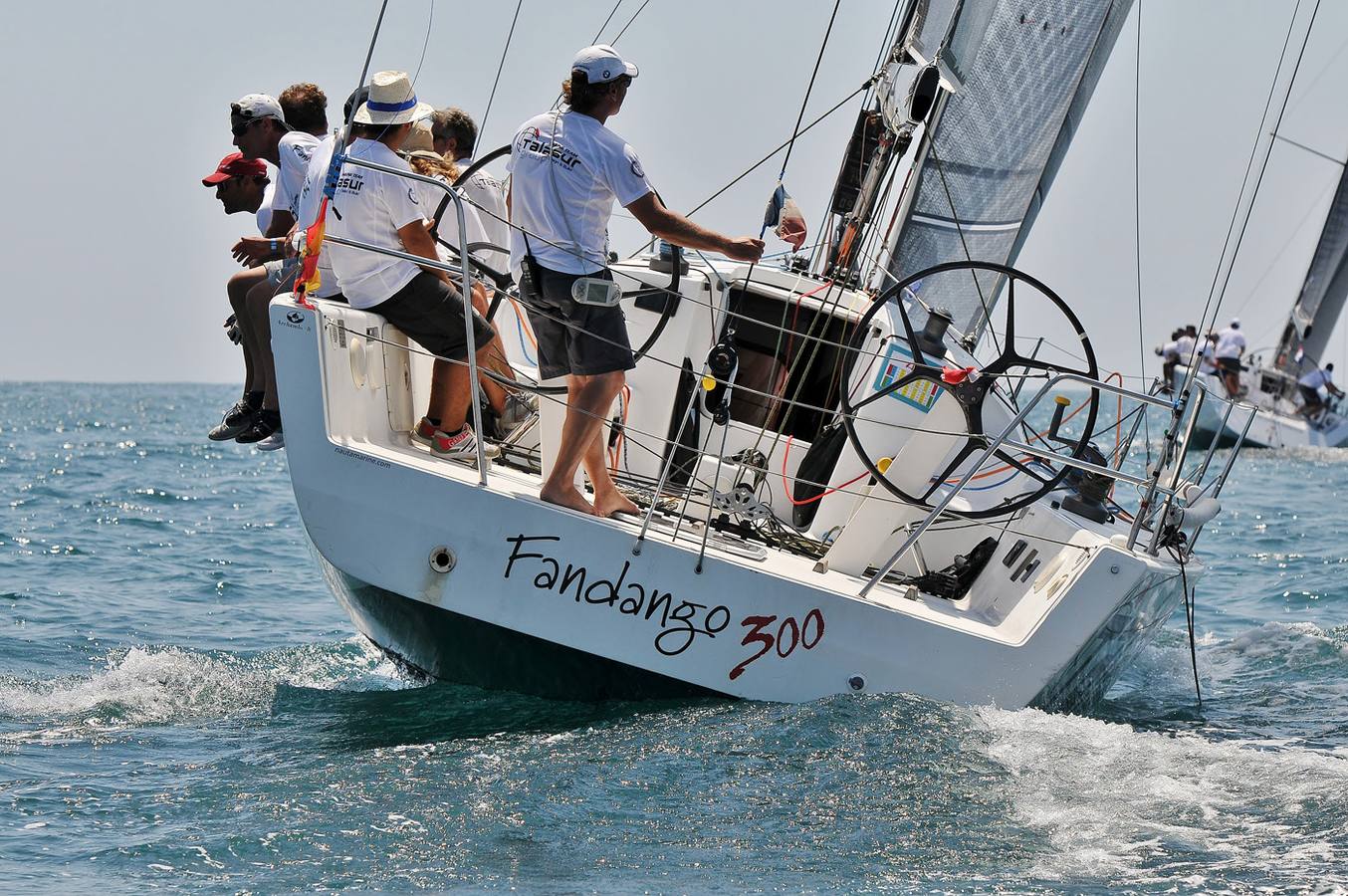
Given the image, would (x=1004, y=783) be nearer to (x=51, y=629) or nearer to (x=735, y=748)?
(x=735, y=748)

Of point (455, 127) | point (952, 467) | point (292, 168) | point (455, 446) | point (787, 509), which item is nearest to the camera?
point (952, 467)

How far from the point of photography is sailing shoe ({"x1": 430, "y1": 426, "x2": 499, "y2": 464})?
526 centimetres

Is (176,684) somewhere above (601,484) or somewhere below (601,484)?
below

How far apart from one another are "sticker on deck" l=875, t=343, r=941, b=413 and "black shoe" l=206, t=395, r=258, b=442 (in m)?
2.39

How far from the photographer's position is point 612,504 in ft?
16.1

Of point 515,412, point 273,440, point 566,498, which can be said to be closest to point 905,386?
point 566,498

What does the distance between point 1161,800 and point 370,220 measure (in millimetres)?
3103

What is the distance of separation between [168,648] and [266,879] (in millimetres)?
3128

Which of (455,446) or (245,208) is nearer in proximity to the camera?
(455,446)

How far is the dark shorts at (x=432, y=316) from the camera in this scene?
5090mm

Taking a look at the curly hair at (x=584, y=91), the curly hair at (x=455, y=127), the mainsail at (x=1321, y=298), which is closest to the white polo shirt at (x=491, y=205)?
the curly hair at (x=455, y=127)

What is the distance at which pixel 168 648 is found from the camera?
20.7 ft

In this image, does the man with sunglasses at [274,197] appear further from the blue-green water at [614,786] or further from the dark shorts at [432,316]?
the blue-green water at [614,786]

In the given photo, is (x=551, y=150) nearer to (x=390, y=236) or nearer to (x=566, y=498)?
(x=390, y=236)
